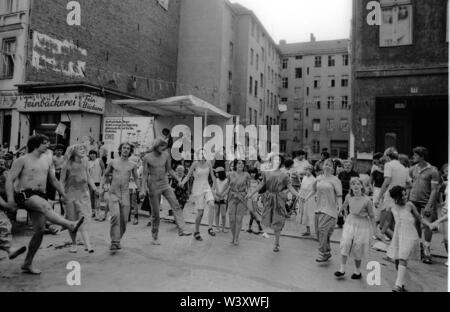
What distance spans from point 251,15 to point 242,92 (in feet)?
25.1

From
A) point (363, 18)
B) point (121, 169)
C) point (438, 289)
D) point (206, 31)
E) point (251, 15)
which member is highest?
point (251, 15)

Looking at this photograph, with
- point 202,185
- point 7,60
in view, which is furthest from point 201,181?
point 7,60

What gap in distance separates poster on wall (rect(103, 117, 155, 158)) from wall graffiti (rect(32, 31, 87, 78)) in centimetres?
604

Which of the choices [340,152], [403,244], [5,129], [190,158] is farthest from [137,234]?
[340,152]

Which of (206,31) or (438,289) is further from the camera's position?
(206,31)

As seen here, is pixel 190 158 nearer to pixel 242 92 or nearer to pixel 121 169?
pixel 121 169

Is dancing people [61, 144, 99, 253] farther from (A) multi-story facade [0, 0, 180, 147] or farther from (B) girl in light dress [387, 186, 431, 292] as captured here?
(A) multi-story facade [0, 0, 180, 147]

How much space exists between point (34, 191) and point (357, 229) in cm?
466

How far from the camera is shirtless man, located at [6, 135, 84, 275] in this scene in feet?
16.1

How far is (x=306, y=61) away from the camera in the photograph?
5394 centimetres

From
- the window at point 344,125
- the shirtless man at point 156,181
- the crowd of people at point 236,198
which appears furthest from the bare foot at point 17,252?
the window at point 344,125

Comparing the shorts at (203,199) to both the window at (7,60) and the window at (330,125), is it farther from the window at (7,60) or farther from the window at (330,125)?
the window at (330,125)

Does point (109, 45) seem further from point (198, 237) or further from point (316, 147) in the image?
point (316, 147)
